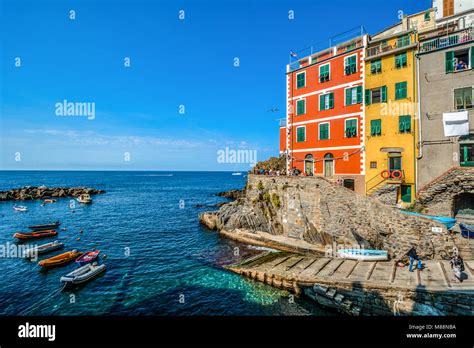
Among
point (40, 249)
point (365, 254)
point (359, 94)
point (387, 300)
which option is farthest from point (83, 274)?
point (359, 94)

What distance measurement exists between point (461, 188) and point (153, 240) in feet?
126

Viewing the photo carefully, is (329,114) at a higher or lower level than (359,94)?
lower

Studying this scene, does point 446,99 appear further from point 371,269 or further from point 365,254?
point 371,269

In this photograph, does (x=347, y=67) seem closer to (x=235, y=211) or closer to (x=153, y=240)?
(x=235, y=211)

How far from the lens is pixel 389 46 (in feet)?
88.7

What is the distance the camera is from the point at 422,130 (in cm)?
2492

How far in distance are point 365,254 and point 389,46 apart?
24.0 metres

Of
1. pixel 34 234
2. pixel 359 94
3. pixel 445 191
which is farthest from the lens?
pixel 34 234

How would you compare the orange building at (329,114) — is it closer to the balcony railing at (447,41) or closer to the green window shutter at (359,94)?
the green window shutter at (359,94)

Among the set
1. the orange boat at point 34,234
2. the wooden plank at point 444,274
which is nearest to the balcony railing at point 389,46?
the wooden plank at point 444,274

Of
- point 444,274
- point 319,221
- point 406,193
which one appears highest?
point 406,193

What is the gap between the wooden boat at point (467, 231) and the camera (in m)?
19.5

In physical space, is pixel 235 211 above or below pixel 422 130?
below

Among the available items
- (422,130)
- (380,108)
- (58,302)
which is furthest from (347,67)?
(58,302)
